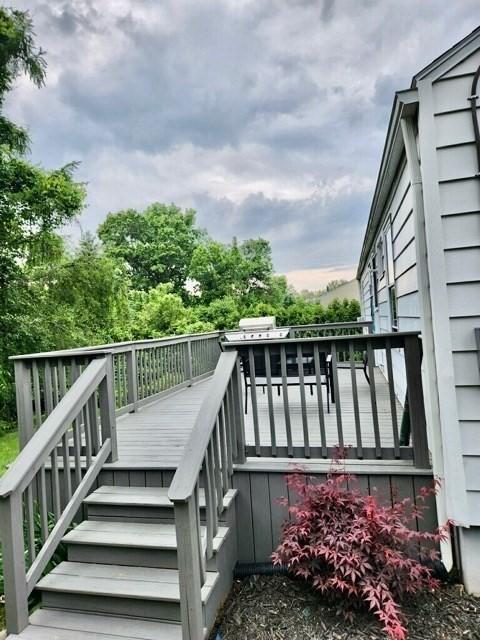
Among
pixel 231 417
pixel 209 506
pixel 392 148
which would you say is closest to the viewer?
pixel 209 506

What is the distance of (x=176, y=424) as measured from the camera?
4.37 metres

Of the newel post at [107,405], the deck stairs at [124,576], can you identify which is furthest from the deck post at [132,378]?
the deck stairs at [124,576]

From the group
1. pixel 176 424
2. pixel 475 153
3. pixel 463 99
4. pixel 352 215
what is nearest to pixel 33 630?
pixel 176 424

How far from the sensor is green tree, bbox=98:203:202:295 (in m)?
24.2

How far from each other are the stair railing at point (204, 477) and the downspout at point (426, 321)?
1.33m

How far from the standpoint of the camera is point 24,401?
127 inches

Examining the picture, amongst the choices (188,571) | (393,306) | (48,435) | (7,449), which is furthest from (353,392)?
(7,449)

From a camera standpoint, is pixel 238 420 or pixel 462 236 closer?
pixel 462 236

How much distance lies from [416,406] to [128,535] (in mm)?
2130

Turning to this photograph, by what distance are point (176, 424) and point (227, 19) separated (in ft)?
24.7

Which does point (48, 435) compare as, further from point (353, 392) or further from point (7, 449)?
point (7, 449)

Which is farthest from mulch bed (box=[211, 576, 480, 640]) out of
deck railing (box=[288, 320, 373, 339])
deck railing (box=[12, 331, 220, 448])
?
deck railing (box=[288, 320, 373, 339])

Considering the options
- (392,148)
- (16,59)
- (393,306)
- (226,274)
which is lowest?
(393,306)

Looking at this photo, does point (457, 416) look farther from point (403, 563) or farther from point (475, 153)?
A: point (475, 153)
